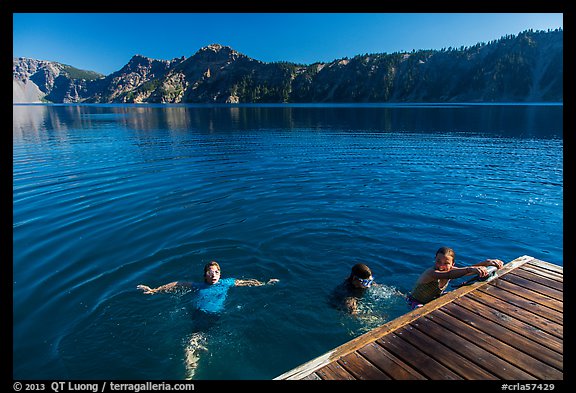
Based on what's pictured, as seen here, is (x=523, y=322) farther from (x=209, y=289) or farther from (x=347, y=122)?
(x=347, y=122)

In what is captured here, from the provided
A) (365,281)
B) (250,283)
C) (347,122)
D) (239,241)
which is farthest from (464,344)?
(347,122)

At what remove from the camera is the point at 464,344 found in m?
6.02

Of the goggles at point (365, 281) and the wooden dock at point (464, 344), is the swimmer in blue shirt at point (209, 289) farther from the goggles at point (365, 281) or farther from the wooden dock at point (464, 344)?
the wooden dock at point (464, 344)

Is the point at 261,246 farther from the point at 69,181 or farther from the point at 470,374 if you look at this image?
the point at 69,181

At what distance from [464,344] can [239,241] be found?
28.8 feet

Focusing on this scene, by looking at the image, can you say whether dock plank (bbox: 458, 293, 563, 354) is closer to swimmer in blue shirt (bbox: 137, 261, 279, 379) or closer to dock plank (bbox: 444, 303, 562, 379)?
dock plank (bbox: 444, 303, 562, 379)

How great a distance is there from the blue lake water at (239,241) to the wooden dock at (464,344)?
1.74 metres

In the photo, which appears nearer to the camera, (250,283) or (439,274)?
(439,274)

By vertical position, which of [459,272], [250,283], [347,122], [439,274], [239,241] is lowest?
[250,283]

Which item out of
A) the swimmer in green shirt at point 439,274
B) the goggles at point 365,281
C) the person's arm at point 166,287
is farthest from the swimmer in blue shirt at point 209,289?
the swimmer in green shirt at point 439,274

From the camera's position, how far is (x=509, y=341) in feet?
20.0

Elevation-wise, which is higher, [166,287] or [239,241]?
[239,241]

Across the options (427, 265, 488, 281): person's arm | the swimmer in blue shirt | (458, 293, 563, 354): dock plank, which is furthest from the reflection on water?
the swimmer in blue shirt
